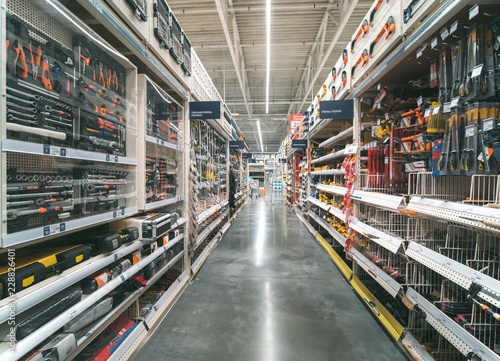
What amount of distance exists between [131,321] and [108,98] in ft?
6.47

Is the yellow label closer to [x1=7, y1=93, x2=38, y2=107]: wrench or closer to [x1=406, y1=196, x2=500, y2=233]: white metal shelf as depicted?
[x1=7, y1=93, x2=38, y2=107]: wrench

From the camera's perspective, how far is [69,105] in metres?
1.49

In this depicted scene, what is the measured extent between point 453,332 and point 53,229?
7.95 feet

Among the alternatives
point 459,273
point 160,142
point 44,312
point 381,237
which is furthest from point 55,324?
point 381,237

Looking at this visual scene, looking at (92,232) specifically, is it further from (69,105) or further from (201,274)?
(201,274)

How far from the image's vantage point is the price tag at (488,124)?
1.35 m

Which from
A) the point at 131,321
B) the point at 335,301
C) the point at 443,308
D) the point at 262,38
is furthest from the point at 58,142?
the point at 262,38

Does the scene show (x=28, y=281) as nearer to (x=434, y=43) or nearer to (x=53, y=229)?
(x=53, y=229)

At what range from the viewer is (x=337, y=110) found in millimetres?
3459

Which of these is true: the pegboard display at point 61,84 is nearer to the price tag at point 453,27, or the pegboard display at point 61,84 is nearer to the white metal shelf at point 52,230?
the white metal shelf at point 52,230

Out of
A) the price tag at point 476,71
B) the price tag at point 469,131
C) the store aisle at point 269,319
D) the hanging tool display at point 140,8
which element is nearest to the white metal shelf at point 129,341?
the store aisle at point 269,319

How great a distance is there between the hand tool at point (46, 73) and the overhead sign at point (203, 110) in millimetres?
2123

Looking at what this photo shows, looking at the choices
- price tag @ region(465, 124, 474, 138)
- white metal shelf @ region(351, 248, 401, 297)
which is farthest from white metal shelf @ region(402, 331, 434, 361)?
price tag @ region(465, 124, 474, 138)

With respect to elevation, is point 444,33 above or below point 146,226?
above
